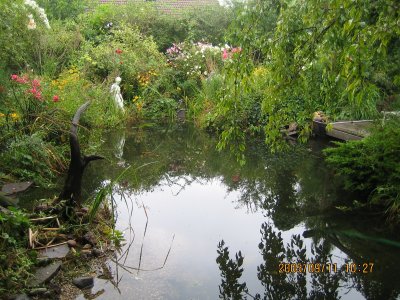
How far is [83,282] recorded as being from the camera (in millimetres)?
3607

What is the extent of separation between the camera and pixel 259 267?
13.3ft

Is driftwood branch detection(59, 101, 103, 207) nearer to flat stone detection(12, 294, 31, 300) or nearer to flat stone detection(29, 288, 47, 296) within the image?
flat stone detection(29, 288, 47, 296)

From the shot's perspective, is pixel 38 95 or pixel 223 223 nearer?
pixel 223 223

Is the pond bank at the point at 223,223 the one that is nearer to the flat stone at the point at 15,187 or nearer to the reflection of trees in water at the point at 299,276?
the reflection of trees in water at the point at 299,276

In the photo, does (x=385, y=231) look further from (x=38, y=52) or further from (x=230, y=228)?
(x=38, y=52)

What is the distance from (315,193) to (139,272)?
3179 millimetres

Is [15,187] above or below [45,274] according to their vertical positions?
above

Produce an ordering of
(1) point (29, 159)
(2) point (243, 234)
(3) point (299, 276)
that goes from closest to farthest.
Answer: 1. (3) point (299, 276)
2. (2) point (243, 234)
3. (1) point (29, 159)

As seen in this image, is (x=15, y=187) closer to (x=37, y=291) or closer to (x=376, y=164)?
(x=37, y=291)

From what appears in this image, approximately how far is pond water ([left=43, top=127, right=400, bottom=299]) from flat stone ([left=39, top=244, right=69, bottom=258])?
452mm

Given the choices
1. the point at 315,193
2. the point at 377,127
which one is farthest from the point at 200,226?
the point at 377,127

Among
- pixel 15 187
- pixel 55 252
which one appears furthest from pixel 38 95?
pixel 55 252

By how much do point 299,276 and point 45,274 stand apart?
2.26 meters

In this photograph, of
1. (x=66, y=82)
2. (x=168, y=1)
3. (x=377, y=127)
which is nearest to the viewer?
(x=377, y=127)
